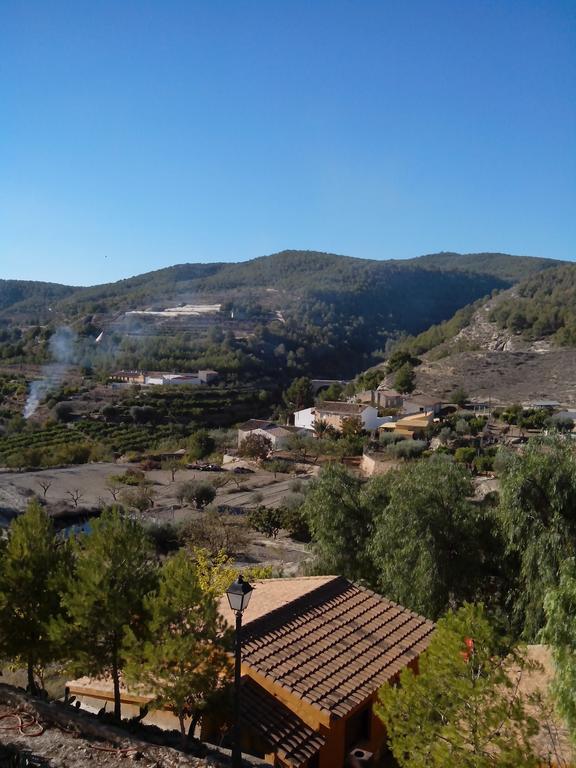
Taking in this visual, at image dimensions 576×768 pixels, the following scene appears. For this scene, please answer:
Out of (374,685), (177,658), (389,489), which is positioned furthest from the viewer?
(389,489)

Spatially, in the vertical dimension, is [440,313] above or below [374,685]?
above

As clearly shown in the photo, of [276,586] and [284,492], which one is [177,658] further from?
[284,492]

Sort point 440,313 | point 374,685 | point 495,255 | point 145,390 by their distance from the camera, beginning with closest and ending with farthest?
point 374,685, point 145,390, point 440,313, point 495,255

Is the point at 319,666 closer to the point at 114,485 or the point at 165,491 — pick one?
the point at 165,491

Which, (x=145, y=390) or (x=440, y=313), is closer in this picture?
(x=145, y=390)

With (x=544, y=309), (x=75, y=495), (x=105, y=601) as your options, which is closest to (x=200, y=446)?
(x=75, y=495)

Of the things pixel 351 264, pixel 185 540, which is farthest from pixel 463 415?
pixel 351 264
